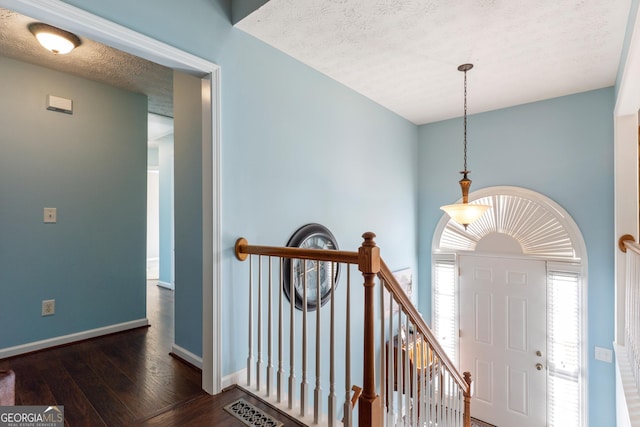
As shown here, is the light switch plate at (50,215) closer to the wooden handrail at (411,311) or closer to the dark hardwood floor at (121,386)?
the dark hardwood floor at (121,386)

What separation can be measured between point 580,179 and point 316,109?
2871mm

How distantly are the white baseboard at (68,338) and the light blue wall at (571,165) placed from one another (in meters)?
3.98

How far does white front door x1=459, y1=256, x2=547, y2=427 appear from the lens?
11.7 feet

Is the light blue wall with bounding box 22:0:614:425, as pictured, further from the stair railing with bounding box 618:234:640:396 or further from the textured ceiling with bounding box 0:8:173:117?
the textured ceiling with bounding box 0:8:173:117

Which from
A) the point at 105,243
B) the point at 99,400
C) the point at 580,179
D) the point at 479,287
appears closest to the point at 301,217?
the point at 99,400

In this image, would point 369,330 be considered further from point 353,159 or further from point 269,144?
point 353,159

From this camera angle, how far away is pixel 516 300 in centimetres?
373

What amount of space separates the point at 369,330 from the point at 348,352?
199 millimetres

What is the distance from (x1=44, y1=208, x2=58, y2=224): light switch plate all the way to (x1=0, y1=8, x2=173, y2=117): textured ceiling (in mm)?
1242

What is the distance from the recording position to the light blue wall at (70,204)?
2.53m

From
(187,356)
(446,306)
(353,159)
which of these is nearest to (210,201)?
(187,356)

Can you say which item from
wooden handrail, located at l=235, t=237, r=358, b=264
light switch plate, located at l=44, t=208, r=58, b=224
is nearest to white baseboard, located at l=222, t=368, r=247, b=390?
wooden handrail, located at l=235, t=237, r=358, b=264

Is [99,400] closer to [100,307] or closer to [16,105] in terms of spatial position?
[100,307]

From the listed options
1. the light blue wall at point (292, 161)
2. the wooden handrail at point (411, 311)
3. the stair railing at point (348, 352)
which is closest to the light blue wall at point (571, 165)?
the light blue wall at point (292, 161)
